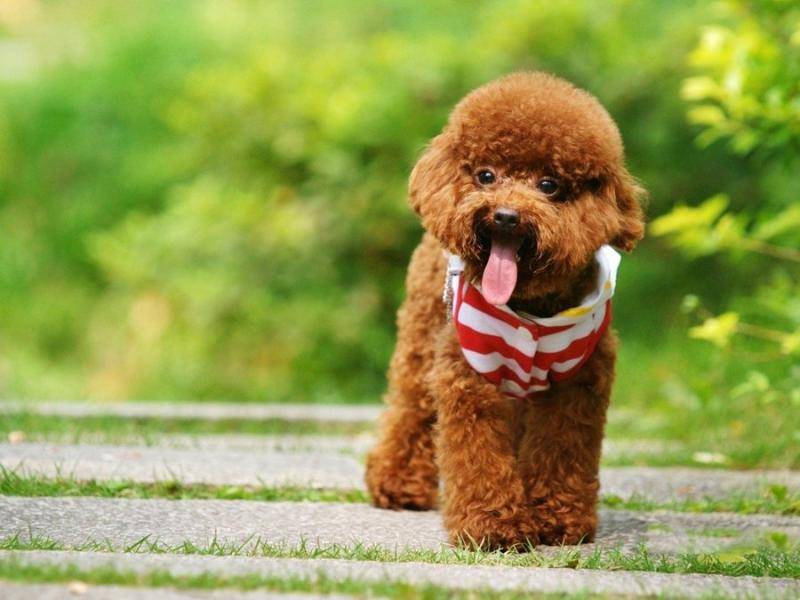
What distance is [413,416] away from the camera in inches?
169

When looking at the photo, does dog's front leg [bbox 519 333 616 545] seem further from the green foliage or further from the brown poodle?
the green foliage

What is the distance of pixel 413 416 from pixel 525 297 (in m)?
0.89

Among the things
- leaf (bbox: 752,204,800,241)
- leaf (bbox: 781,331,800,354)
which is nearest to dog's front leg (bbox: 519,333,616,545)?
leaf (bbox: 781,331,800,354)

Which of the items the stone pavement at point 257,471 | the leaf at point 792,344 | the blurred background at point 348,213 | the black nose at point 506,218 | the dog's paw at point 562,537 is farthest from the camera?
the blurred background at point 348,213

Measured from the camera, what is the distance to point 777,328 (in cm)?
649

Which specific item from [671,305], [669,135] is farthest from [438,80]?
[671,305]

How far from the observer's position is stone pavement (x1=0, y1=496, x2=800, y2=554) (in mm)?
3426

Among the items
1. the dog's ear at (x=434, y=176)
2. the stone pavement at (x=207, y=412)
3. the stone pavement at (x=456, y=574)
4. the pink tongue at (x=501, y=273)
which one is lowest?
the stone pavement at (x=207, y=412)

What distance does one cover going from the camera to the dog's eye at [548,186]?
3.46 m

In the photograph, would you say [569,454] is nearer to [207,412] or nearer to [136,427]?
[136,427]

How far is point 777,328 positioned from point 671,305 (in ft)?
6.26

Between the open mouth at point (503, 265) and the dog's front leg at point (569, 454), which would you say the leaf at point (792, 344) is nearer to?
the dog's front leg at point (569, 454)

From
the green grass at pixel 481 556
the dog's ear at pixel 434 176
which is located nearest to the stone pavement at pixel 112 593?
the green grass at pixel 481 556

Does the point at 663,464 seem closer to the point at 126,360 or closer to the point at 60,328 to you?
the point at 126,360
